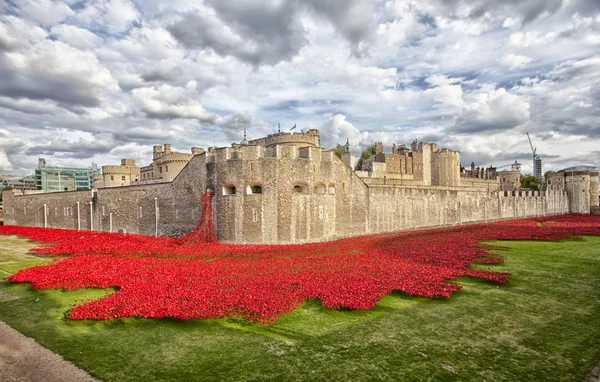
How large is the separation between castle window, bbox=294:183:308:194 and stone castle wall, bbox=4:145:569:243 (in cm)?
8

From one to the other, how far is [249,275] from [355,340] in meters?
6.63

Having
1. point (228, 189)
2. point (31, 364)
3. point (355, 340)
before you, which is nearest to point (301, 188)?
point (228, 189)

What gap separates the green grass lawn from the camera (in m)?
6.13

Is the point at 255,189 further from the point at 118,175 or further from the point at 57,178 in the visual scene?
the point at 57,178

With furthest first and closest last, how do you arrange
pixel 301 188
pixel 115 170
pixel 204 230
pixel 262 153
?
pixel 115 170
pixel 301 188
pixel 204 230
pixel 262 153

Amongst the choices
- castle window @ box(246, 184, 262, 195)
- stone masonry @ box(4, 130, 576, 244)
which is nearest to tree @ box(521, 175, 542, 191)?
stone masonry @ box(4, 130, 576, 244)

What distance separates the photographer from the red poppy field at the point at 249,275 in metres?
9.48

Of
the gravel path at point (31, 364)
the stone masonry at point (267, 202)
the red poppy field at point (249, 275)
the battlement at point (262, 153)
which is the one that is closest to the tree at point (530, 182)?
the stone masonry at point (267, 202)

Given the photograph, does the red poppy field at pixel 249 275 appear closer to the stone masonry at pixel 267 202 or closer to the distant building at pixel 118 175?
the stone masonry at pixel 267 202

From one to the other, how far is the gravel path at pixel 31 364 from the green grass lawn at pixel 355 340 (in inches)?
8.7

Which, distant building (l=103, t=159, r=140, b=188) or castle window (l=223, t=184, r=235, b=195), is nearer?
castle window (l=223, t=184, r=235, b=195)

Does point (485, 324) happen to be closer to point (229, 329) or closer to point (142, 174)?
point (229, 329)

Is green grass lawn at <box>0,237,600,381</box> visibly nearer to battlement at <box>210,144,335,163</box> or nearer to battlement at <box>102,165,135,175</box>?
battlement at <box>210,144,335,163</box>

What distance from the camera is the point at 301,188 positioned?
2405cm
